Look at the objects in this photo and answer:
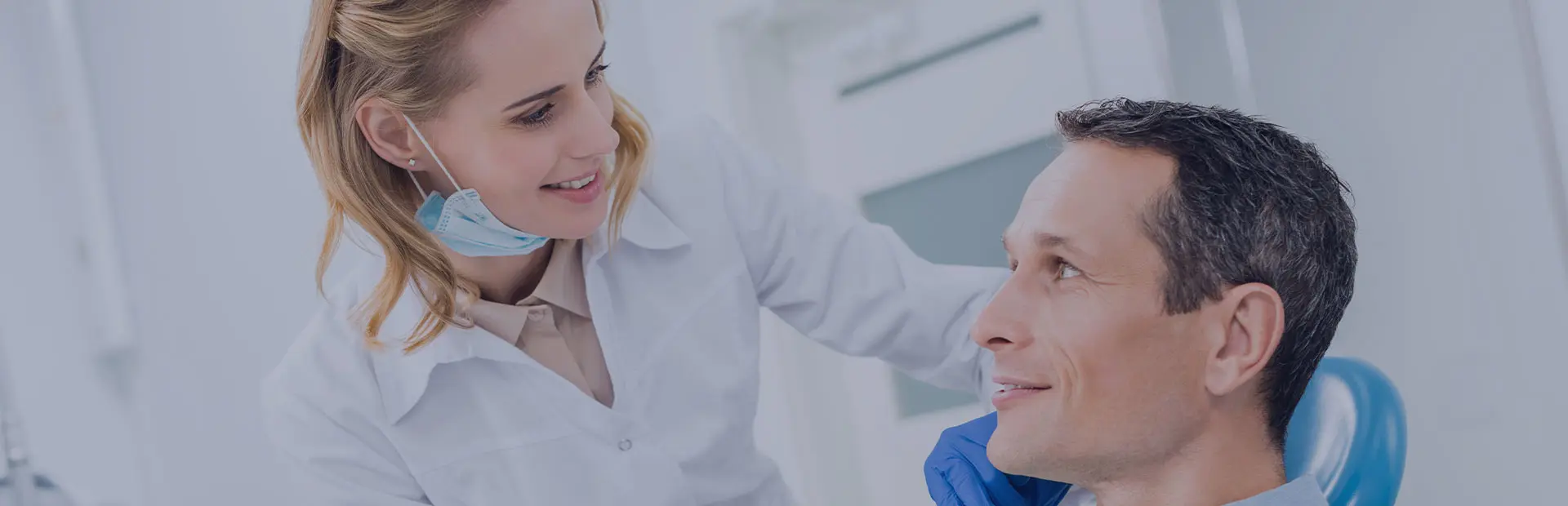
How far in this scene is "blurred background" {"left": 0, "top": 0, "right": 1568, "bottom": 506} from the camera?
1.44m

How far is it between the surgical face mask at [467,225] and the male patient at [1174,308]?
0.55m

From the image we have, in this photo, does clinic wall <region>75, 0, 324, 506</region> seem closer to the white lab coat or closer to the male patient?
the white lab coat

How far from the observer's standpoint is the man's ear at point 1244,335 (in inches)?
43.5

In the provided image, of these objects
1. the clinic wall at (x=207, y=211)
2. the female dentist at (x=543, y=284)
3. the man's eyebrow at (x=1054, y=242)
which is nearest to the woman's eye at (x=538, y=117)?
the female dentist at (x=543, y=284)

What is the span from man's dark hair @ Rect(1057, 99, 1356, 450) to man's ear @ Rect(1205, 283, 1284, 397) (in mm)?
16

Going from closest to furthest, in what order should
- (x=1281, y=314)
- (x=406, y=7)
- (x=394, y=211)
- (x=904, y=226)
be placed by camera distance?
(x=1281, y=314)
(x=406, y=7)
(x=394, y=211)
(x=904, y=226)

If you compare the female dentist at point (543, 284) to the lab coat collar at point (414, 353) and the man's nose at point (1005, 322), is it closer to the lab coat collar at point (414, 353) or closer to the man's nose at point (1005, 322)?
the lab coat collar at point (414, 353)

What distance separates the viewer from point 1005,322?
1204mm

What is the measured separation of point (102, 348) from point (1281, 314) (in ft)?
6.61

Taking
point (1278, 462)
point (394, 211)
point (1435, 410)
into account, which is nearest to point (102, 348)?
point (394, 211)

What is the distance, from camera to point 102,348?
221 centimetres

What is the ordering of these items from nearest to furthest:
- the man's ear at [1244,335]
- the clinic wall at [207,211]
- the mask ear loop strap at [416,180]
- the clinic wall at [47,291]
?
the man's ear at [1244,335], the mask ear loop strap at [416,180], the clinic wall at [47,291], the clinic wall at [207,211]

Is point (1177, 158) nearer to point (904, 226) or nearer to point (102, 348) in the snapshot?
point (904, 226)

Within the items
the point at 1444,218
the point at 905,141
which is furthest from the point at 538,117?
the point at 905,141
